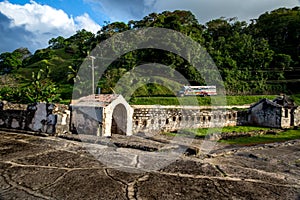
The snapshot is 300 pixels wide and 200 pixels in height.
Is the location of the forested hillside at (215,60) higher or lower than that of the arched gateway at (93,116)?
higher

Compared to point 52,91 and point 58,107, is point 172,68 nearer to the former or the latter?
point 52,91

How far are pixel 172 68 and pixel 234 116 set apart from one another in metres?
13.8

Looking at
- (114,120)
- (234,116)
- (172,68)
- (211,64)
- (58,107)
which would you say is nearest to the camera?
(58,107)

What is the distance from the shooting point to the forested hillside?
100.0 ft

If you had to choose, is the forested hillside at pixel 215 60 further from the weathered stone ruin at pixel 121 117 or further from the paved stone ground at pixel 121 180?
the paved stone ground at pixel 121 180

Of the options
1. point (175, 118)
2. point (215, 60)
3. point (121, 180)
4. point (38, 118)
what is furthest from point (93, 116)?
point (215, 60)

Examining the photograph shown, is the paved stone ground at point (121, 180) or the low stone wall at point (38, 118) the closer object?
the paved stone ground at point (121, 180)

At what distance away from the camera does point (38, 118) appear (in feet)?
17.2

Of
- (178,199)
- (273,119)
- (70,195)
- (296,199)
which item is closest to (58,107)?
(70,195)

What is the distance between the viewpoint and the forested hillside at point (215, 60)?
100.0 ft

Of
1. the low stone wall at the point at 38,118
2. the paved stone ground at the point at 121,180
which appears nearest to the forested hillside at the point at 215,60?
the low stone wall at the point at 38,118

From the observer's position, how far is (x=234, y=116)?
1962 centimetres

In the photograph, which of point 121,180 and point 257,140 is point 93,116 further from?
point 257,140

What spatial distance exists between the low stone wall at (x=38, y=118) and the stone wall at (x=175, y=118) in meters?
7.11
